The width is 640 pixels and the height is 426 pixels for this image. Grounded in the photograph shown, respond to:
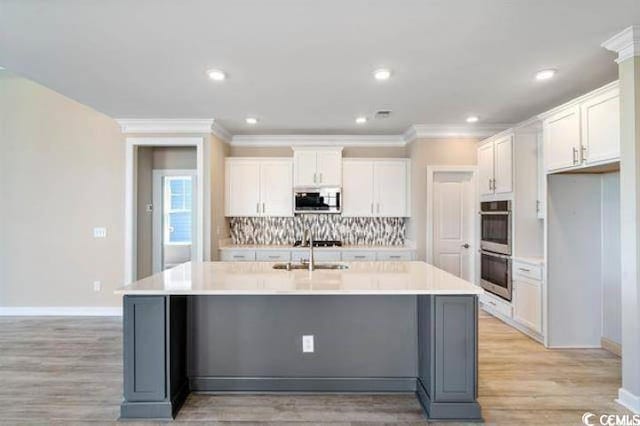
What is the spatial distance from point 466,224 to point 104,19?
4.84 m

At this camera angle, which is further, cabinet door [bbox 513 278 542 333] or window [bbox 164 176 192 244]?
window [bbox 164 176 192 244]

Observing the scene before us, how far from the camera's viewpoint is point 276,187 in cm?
565

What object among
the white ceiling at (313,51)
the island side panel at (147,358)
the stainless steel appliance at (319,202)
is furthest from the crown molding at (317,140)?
the island side panel at (147,358)

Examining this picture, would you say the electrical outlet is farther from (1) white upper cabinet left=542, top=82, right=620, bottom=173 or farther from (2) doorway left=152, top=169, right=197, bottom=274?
(2) doorway left=152, top=169, right=197, bottom=274

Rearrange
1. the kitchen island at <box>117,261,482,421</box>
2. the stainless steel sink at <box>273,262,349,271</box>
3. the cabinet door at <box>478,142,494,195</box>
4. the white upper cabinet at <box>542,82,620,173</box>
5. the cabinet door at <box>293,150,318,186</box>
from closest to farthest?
the kitchen island at <box>117,261,482,421</box>, the white upper cabinet at <box>542,82,620,173</box>, the stainless steel sink at <box>273,262,349,271</box>, the cabinet door at <box>478,142,494,195</box>, the cabinet door at <box>293,150,318,186</box>

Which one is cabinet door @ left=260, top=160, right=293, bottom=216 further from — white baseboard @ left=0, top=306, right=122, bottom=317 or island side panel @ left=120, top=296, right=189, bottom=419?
island side panel @ left=120, top=296, right=189, bottom=419

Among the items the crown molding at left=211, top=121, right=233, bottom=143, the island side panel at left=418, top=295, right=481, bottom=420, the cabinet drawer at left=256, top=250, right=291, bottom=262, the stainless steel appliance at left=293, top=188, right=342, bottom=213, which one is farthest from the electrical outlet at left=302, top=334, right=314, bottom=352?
the crown molding at left=211, top=121, right=233, bottom=143

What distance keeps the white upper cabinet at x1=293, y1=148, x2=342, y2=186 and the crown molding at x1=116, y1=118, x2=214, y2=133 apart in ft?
4.39

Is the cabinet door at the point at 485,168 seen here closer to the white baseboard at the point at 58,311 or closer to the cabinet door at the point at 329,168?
the cabinet door at the point at 329,168

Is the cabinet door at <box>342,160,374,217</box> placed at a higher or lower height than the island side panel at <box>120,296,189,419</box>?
higher

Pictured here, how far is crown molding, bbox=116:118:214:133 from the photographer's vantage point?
16.0 ft

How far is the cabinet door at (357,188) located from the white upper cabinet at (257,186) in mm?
828

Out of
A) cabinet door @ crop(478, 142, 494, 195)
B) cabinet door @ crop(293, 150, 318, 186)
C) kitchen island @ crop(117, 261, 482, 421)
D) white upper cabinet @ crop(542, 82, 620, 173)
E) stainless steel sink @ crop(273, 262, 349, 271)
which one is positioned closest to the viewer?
kitchen island @ crop(117, 261, 482, 421)

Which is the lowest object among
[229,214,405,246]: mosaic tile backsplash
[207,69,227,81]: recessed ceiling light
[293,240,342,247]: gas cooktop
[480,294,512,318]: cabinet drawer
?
[480,294,512,318]: cabinet drawer
